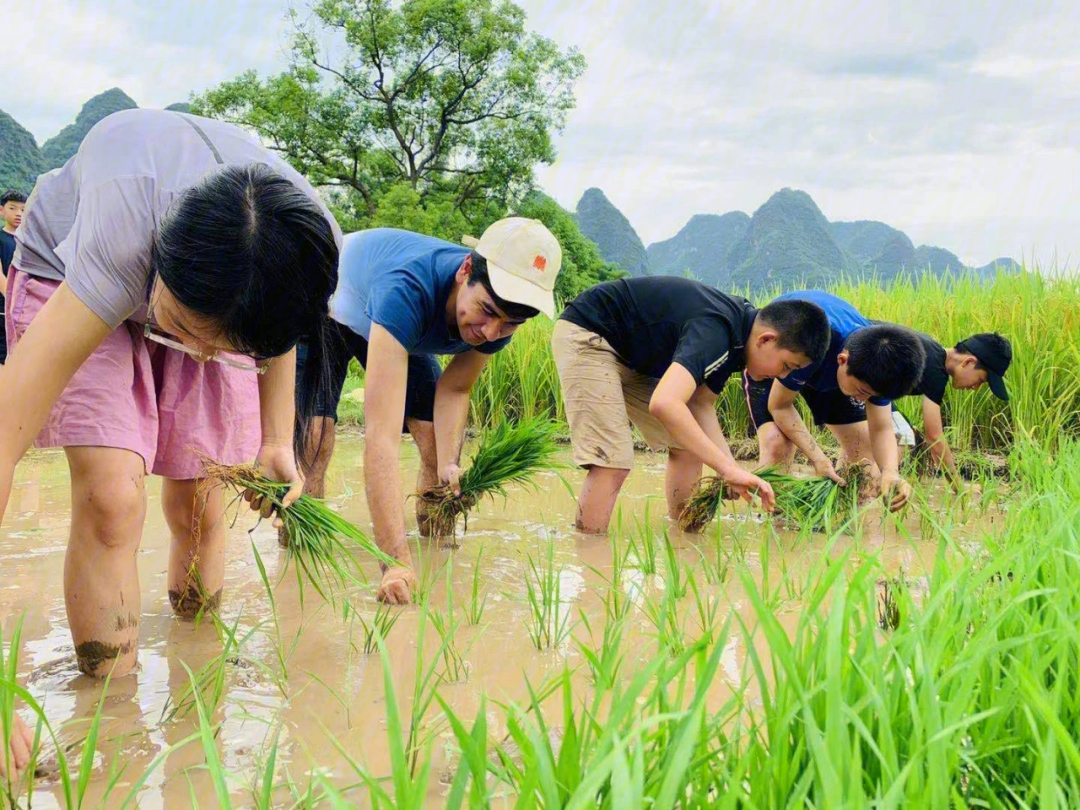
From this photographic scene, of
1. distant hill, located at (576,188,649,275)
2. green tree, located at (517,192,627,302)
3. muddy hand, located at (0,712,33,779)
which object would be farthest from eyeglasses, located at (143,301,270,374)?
distant hill, located at (576,188,649,275)

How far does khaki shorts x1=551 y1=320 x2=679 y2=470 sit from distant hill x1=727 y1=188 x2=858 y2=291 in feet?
237

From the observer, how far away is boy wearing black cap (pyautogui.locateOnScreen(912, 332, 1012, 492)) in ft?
15.3

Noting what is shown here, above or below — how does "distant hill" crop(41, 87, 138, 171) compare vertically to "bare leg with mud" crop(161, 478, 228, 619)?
above

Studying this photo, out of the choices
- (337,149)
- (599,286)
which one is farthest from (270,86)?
(599,286)

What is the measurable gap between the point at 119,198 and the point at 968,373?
4.31 m

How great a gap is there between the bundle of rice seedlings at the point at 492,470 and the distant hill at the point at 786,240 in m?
72.5

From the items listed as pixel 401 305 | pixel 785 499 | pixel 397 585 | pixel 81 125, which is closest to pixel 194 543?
pixel 397 585

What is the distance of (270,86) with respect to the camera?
89.8 ft

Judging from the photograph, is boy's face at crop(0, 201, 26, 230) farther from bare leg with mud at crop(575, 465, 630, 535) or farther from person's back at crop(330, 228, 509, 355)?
bare leg with mud at crop(575, 465, 630, 535)

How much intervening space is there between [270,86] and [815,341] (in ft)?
87.9

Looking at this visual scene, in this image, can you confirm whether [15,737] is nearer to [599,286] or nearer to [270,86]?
[599,286]

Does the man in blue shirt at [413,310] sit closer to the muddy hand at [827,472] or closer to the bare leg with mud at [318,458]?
the bare leg with mud at [318,458]

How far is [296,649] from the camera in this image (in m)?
2.48

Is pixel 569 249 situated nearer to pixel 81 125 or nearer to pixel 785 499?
pixel 785 499
